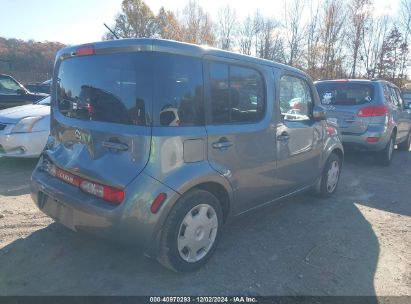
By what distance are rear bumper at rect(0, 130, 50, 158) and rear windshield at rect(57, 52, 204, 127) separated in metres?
3.24

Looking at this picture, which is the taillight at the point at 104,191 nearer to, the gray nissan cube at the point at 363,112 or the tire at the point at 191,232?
the tire at the point at 191,232

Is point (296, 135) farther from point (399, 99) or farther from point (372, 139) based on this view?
point (399, 99)

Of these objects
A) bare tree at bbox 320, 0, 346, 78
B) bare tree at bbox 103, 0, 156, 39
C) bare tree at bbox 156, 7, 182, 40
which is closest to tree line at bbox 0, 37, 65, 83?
bare tree at bbox 103, 0, 156, 39

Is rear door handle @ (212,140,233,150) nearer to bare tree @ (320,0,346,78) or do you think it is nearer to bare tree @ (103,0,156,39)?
bare tree @ (320,0,346,78)

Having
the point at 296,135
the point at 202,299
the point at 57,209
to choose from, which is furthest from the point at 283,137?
the point at 57,209

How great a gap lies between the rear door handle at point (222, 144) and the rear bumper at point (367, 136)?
495 centimetres

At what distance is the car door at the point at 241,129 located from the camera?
3.06m

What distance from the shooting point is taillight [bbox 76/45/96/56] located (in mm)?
2916

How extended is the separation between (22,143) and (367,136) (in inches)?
254

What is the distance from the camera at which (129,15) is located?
168 feet

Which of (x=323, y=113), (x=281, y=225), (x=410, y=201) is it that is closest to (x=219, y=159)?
(x=281, y=225)

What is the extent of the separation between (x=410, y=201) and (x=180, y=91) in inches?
175

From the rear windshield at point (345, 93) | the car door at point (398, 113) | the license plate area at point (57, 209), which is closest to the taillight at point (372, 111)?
the rear windshield at point (345, 93)

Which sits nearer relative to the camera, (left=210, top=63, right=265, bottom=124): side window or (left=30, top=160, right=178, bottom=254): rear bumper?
(left=30, top=160, right=178, bottom=254): rear bumper
